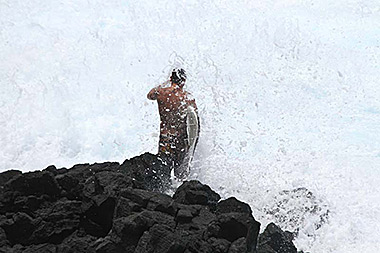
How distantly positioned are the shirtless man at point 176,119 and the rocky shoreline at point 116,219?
151 cm

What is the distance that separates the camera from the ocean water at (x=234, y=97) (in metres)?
5.97

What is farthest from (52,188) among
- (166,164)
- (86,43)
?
(86,43)

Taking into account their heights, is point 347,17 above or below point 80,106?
above

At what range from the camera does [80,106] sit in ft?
31.8

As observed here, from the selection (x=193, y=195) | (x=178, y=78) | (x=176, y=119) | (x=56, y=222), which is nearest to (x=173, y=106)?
(x=176, y=119)

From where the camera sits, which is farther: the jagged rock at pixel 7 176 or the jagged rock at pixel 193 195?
the jagged rock at pixel 7 176

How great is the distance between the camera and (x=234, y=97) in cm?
983

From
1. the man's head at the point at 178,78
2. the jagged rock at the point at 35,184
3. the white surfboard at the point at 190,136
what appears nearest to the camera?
the jagged rock at the point at 35,184

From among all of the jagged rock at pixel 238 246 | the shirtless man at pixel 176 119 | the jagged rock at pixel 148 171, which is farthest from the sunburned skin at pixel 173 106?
the jagged rock at pixel 238 246

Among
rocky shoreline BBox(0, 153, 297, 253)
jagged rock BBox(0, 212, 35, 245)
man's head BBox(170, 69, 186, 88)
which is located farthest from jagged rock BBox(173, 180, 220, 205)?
man's head BBox(170, 69, 186, 88)

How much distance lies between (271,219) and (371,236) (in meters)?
1.04

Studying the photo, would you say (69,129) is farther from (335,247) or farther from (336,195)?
(335,247)

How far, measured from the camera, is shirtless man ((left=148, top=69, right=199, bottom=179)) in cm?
547

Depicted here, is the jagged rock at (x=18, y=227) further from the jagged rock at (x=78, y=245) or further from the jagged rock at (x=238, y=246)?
the jagged rock at (x=238, y=246)
